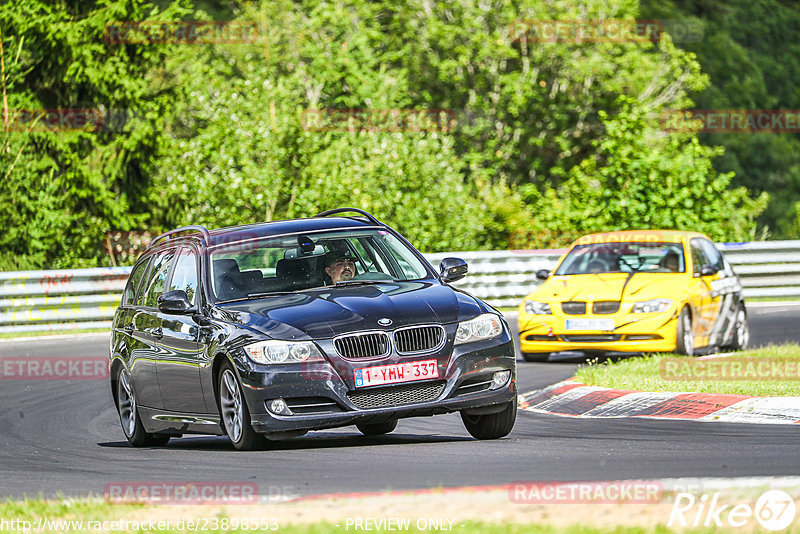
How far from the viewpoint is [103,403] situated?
14453 millimetres

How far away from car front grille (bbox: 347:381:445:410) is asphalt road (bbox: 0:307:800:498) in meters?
0.32

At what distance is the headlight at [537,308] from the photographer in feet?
55.8

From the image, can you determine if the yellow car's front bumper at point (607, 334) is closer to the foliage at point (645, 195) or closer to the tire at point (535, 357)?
the tire at point (535, 357)

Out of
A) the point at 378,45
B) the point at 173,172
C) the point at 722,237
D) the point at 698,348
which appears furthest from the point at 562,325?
the point at 378,45

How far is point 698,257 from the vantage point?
1766 centimetres

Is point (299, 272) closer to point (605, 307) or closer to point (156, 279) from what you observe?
point (156, 279)

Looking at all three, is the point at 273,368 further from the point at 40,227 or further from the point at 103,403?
the point at 40,227

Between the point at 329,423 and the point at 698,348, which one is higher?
the point at 329,423

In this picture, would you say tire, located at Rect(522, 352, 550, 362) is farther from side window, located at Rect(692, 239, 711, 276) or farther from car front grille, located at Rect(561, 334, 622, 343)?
side window, located at Rect(692, 239, 711, 276)

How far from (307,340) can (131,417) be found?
287 centimetres

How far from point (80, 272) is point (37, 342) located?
268 centimetres

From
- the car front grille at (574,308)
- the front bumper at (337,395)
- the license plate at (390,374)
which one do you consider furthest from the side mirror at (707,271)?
the license plate at (390,374)

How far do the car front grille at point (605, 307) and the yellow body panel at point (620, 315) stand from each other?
0.09ft

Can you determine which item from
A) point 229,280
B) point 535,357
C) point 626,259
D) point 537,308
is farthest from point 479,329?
point 626,259
